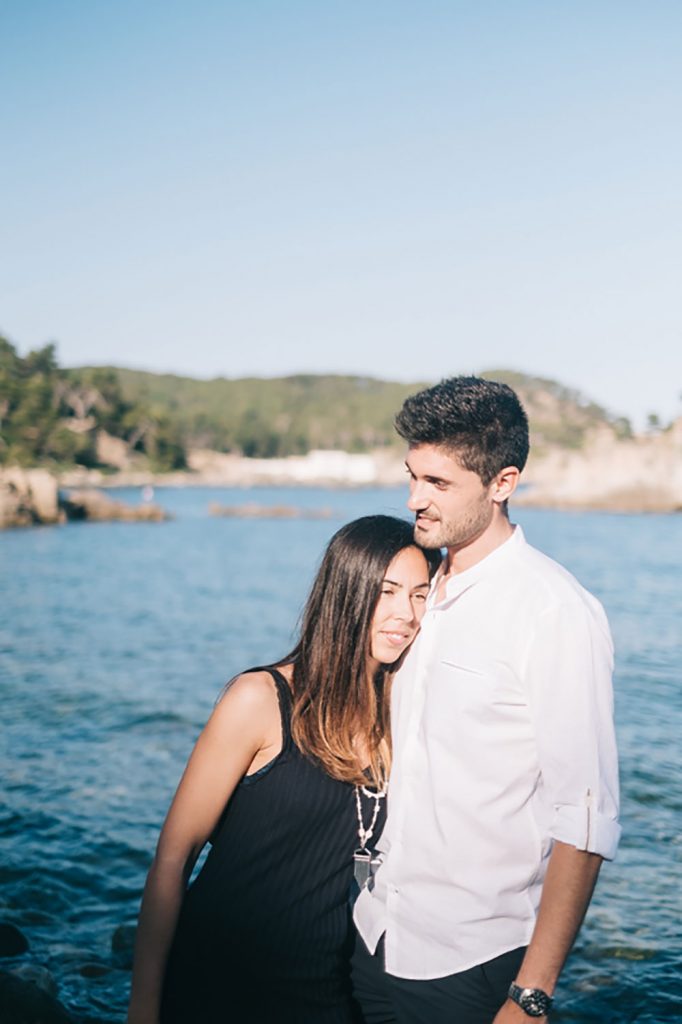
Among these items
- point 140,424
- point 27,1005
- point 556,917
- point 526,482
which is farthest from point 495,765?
point 526,482

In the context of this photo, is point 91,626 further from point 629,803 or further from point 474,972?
point 474,972

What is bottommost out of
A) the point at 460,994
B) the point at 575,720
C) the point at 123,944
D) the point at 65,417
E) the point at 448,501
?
the point at 123,944

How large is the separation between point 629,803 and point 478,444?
874cm

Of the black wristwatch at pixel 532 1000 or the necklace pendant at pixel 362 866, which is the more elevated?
the necklace pendant at pixel 362 866

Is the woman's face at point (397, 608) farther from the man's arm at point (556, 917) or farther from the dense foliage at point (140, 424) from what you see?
the dense foliage at point (140, 424)

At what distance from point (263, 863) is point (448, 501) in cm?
118

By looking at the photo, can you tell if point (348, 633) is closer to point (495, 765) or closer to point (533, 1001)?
point (495, 765)

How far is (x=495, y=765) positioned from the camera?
8.43ft

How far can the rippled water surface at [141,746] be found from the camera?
6.64 meters

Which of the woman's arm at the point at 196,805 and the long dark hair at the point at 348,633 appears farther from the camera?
the long dark hair at the point at 348,633

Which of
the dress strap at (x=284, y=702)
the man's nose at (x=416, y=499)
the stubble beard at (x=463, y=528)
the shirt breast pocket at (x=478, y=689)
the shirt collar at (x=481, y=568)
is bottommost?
the dress strap at (x=284, y=702)

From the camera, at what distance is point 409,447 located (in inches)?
114

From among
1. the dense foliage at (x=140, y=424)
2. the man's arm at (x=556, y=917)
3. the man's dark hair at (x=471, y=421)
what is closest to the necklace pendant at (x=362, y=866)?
the man's arm at (x=556, y=917)

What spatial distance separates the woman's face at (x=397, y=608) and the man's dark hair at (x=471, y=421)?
387mm
